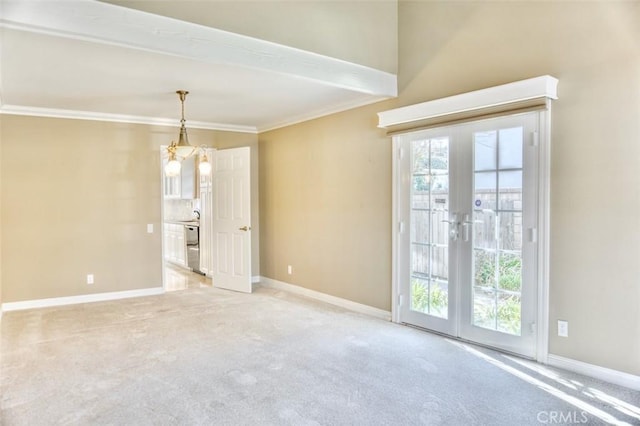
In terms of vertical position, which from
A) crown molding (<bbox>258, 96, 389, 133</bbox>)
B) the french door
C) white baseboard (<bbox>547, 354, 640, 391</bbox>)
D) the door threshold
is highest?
crown molding (<bbox>258, 96, 389, 133</bbox>)

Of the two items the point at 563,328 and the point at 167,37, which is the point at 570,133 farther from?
the point at 167,37

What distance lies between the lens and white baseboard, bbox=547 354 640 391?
2923 mm

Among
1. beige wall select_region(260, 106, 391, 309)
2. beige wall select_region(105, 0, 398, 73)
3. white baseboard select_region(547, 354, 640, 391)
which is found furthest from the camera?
beige wall select_region(260, 106, 391, 309)

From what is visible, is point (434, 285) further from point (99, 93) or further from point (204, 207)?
point (204, 207)

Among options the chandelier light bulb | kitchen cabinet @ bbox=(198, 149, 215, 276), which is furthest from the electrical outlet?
kitchen cabinet @ bbox=(198, 149, 215, 276)

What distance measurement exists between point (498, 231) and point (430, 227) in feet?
2.34

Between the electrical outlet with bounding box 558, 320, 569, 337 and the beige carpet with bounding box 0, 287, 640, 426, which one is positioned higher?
the electrical outlet with bounding box 558, 320, 569, 337

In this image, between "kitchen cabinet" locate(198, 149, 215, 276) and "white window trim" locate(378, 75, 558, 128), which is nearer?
"white window trim" locate(378, 75, 558, 128)

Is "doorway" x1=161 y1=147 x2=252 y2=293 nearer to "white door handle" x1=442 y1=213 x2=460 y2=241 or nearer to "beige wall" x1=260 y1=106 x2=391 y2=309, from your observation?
"beige wall" x1=260 y1=106 x2=391 y2=309

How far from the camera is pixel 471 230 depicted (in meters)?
3.80

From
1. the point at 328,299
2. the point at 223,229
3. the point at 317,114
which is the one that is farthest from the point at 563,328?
the point at 223,229

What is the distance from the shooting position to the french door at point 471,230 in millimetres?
3434

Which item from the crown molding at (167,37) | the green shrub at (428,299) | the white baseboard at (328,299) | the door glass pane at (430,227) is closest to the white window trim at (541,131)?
the door glass pane at (430,227)

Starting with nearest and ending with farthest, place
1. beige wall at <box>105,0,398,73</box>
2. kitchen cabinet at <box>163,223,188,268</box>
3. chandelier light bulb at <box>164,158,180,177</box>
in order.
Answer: beige wall at <box>105,0,398,73</box> < chandelier light bulb at <box>164,158,180,177</box> < kitchen cabinet at <box>163,223,188,268</box>
